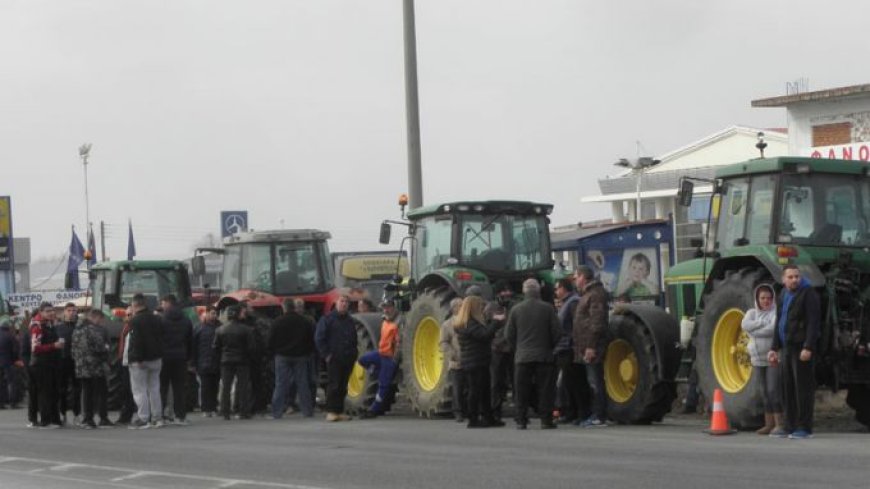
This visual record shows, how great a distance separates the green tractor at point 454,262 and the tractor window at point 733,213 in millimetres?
Answer: 3780

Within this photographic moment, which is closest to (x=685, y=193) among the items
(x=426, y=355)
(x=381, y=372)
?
(x=426, y=355)

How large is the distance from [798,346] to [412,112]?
36.4 feet

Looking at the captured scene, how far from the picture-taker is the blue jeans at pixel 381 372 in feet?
74.9

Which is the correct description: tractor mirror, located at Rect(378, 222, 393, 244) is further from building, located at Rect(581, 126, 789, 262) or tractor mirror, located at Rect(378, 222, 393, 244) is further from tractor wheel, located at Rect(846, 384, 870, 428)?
building, located at Rect(581, 126, 789, 262)

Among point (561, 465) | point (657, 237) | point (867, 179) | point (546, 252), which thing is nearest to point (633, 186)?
point (657, 237)

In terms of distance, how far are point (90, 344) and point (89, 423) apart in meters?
1.16

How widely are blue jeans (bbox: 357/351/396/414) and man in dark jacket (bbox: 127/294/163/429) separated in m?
2.88

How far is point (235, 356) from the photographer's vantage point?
929 inches

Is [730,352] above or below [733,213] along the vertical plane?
below

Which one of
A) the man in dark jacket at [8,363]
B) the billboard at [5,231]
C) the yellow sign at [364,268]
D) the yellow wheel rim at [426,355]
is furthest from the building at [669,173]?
the yellow wheel rim at [426,355]

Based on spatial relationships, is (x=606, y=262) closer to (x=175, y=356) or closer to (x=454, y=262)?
(x=454, y=262)

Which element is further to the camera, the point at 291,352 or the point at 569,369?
the point at 291,352

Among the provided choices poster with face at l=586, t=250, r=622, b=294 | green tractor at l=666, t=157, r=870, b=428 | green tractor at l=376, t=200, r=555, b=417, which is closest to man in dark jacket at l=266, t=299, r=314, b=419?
green tractor at l=376, t=200, r=555, b=417

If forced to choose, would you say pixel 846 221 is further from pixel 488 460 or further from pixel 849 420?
pixel 488 460
